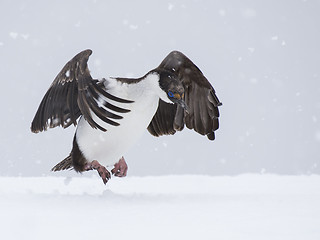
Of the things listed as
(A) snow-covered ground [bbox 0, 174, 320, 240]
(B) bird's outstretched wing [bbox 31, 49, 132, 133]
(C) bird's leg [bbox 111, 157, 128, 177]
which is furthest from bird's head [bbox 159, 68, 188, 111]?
(C) bird's leg [bbox 111, 157, 128, 177]

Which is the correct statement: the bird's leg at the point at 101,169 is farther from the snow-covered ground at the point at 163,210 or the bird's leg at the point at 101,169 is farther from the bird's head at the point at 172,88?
the bird's head at the point at 172,88

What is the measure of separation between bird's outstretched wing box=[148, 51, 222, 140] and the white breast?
339 mm

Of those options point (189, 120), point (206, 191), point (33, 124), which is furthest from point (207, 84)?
point (33, 124)

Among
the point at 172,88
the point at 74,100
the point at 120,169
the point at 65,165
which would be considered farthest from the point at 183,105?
the point at 65,165

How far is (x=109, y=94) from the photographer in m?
3.16

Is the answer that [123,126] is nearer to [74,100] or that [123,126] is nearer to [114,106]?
[114,106]

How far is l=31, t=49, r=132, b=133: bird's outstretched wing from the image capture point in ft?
10.3

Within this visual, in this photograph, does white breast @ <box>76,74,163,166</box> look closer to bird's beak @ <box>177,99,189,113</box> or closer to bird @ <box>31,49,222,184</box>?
bird @ <box>31,49,222,184</box>

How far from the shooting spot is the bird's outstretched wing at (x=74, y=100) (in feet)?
10.3

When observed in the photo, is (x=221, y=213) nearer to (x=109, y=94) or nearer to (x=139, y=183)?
(x=109, y=94)

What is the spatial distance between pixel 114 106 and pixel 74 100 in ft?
1.29

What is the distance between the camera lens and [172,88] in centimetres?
327

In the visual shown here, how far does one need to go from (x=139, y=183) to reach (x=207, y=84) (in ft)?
4.24

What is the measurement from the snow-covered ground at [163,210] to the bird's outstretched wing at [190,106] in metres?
0.52
